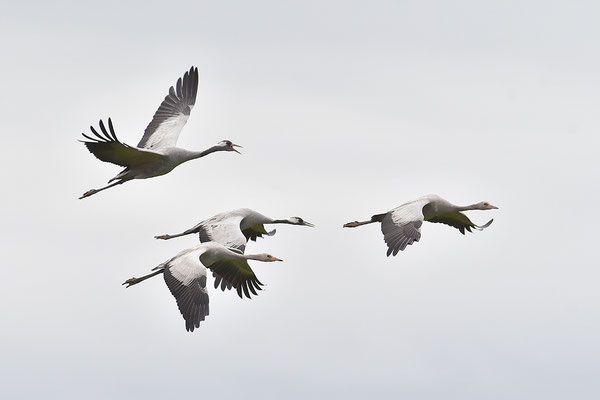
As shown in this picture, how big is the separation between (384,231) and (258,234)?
411 centimetres

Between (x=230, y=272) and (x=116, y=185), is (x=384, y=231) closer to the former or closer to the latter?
(x=230, y=272)

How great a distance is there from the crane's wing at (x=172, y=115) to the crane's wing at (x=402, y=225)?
454cm

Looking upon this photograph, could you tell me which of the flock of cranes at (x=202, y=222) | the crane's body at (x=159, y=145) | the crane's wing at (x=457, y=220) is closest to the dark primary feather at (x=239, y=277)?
the flock of cranes at (x=202, y=222)

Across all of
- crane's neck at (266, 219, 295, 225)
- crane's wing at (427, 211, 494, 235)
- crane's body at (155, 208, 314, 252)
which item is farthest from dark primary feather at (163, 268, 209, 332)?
crane's wing at (427, 211, 494, 235)

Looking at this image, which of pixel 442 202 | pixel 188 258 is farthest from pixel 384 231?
pixel 188 258

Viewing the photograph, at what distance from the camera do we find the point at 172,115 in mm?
30797

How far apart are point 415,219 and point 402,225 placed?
293 millimetres

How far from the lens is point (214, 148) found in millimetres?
29391

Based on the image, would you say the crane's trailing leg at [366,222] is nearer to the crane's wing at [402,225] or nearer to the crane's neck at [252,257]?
the crane's wing at [402,225]

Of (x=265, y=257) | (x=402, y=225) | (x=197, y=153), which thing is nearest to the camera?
(x=402, y=225)

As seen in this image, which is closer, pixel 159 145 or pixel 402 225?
pixel 402 225

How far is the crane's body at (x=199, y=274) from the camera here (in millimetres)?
24891

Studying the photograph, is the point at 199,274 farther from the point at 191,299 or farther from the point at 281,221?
the point at 281,221

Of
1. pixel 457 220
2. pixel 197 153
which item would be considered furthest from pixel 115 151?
pixel 457 220
